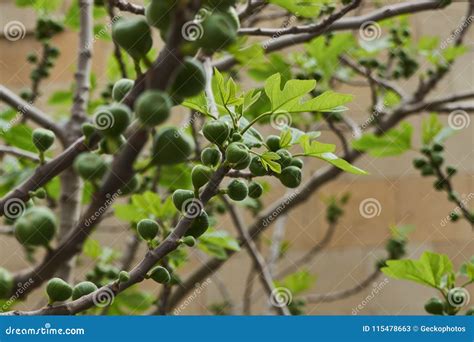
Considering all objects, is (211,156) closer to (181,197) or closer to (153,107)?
(181,197)

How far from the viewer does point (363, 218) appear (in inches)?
152

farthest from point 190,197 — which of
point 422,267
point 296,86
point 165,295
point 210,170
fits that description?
point 165,295

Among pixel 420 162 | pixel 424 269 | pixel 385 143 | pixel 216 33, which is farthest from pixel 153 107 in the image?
pixel 420 162

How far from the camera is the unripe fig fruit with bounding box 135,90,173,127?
0.66 meters

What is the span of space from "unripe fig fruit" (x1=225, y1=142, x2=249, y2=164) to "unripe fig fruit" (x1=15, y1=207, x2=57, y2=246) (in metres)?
0.32

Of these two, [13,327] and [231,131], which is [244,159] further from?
[13,327]

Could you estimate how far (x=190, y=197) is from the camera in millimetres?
1008

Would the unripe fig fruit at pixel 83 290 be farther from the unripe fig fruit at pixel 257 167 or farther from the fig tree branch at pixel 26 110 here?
the fig tree branch at pixel 26 110

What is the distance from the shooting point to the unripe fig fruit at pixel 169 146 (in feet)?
3.12

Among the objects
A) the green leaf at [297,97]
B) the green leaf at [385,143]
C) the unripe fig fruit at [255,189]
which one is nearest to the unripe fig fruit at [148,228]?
the unripe fig fruit at [255,189]

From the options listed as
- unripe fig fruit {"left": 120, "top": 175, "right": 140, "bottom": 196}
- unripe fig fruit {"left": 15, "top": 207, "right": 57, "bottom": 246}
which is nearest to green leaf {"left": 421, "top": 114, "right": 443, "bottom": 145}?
unripe fig fruit {"left": 120, "top": 175, "right": 140, "bottom": 196}

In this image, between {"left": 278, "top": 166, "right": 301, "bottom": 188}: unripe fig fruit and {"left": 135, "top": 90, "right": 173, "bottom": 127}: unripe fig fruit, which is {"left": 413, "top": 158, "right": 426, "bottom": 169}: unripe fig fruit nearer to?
{"left": 278, "top": 166, "right": 301, "bottom": 188}: unripe fig fruit

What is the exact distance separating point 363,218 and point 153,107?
10.9ft

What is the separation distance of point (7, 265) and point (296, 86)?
3.30 metres
